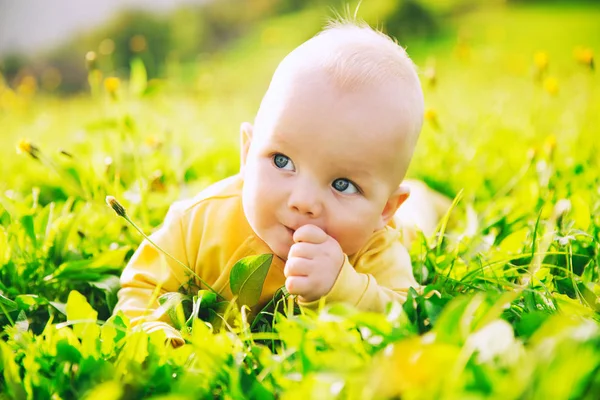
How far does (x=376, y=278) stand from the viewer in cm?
156

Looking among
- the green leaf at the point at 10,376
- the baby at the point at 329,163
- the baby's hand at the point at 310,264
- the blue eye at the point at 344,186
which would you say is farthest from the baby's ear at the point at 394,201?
the green leaf at the point at 10,376

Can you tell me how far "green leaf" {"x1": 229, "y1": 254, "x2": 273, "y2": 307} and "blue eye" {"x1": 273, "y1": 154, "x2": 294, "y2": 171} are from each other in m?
0.19

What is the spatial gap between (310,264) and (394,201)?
0.32 meters

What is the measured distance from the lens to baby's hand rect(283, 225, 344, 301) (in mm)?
1323

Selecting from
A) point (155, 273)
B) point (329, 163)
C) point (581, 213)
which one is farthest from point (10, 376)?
point (581, 213)

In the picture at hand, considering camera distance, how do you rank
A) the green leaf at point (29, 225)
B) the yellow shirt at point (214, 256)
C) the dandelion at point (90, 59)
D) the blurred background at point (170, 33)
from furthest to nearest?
the blurred background at point (170, 33) → the dandelion at point (90, 59) → the green leaf at point (29, 225) → the yellow shirt at point (214, 256)

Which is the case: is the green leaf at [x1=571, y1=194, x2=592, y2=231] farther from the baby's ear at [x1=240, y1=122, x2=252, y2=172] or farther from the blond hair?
the baby's ear at [x1=240, y1=122, x2=252, y2=172]

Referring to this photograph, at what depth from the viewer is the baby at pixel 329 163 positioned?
4.39ft

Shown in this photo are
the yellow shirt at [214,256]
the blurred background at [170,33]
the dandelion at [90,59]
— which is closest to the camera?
the yellow shirt at [214,256]

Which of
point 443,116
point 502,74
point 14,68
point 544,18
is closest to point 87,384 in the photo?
A: point 443,116

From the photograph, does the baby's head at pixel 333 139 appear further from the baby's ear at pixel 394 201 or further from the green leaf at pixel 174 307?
the green leaf at pixel 174 307

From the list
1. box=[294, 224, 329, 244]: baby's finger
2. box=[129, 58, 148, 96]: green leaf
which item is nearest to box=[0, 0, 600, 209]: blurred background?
box=[129, 58, 148, 96]: green leaf

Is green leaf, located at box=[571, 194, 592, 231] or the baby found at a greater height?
the baby

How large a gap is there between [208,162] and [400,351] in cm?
202
